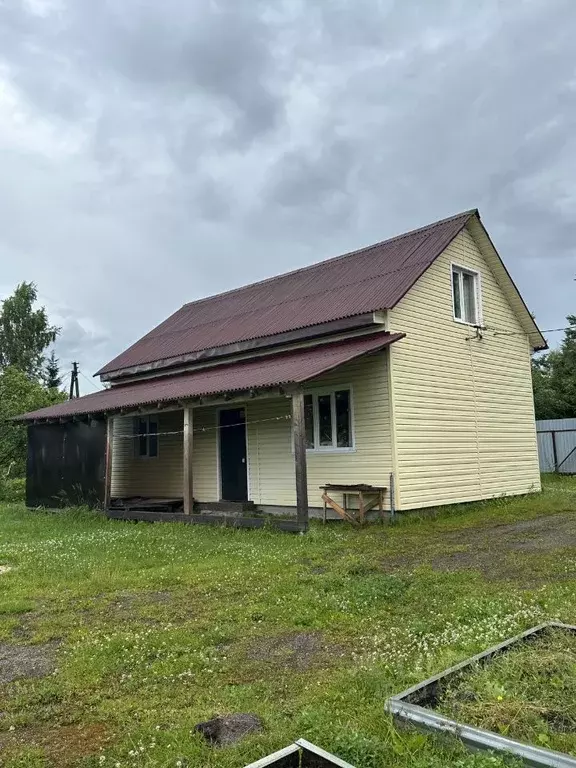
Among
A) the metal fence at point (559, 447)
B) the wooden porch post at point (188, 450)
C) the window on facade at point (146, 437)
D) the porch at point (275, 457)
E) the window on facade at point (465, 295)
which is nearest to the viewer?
the porch at point (275, 457)

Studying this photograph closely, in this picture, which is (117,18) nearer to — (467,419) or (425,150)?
(425,150)

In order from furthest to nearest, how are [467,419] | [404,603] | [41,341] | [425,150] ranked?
1. [41,341]
2. [425,150]
3. [467,419]
4. [404,603]

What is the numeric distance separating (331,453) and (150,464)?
22.7ft

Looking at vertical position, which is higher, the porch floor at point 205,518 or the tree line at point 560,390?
the tree line at point 560,390

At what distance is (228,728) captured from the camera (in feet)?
11.1

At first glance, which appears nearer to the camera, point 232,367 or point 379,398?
point 379,398

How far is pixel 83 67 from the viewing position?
1193cm

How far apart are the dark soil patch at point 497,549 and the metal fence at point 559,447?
12093 mm

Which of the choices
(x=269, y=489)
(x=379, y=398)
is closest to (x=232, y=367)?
(x=269, y=489)

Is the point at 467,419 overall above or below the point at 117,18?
below

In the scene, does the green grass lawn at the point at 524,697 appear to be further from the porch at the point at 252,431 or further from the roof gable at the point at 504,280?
the roof gable at the point at 504,280

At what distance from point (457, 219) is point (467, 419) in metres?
4.70

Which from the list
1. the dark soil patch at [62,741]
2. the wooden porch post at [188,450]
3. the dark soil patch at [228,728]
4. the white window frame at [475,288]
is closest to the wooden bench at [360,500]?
the wooden porch post at [188,450]

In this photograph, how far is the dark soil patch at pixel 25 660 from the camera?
4.55m
